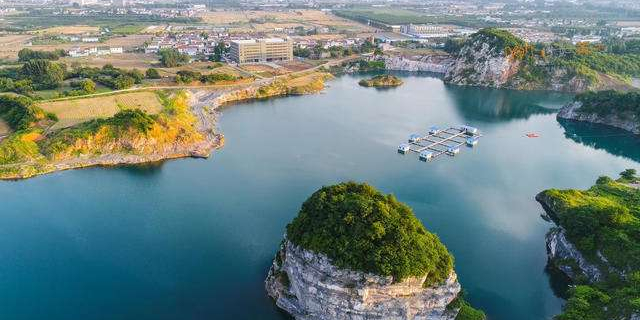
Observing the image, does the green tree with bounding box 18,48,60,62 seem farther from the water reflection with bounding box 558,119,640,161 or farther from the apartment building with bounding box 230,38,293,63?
the water reflection with bounding box 558,119,640,161

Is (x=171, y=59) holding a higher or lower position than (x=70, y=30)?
lower

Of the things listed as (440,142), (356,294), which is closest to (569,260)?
(356,294)

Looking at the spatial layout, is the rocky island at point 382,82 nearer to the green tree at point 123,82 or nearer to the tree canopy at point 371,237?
the green tree at point 123,82

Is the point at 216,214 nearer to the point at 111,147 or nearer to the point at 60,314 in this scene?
the point at 60,314

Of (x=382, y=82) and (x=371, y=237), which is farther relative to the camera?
(x=382, y=82)

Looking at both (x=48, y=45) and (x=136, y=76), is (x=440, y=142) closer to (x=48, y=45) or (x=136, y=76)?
(x=136, y=76)

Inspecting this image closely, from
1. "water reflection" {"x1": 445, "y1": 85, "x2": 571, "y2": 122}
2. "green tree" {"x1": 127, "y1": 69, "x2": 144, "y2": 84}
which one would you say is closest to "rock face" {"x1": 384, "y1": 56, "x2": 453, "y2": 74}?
"water reflection" {"x1": 445, "y1": 85, "x2": 571, "y2": 122}

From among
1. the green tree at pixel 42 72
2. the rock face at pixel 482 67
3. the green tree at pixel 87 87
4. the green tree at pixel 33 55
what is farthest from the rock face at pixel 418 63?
the green tree at pixel 33 55
